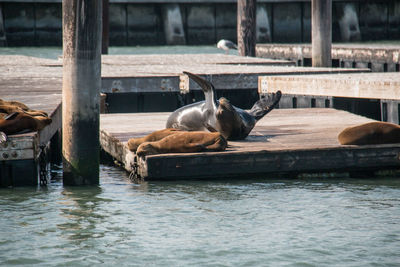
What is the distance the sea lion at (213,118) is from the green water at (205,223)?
0.82 m

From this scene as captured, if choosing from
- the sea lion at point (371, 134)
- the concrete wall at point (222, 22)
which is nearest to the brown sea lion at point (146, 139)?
the sea lion at point (371, 134)

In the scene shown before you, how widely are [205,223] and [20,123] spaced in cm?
269

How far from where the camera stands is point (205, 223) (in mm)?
8516

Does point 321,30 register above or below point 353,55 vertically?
above

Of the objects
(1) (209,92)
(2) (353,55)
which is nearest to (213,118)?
(1) (209,92)

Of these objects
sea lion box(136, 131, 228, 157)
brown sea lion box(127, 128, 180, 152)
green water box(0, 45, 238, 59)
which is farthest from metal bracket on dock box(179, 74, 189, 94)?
green water box(0, 45, 238, 59)

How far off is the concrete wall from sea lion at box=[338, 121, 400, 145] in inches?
1080

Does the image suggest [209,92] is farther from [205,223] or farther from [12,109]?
[205,223]

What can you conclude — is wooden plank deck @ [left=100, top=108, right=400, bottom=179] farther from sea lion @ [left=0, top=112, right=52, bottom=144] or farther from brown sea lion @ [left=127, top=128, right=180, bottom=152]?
sea lion @ [left=0, top=112, right=52, bottom=144]

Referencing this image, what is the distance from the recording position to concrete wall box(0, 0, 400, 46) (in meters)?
37.0

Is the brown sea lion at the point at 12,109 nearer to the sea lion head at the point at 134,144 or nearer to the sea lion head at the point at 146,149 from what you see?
the sea lion head at the point at 134,144

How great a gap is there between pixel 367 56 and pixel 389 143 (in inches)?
580

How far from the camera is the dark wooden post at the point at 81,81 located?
941cm

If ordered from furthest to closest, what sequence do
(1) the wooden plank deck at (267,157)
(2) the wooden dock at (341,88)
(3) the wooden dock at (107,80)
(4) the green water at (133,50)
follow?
(4) the green water at (133,50)
(2) the wooden dock at (341,88)
(1) the wooden plank deck at (267,157)
(3) the wooden dock at (107,80)
